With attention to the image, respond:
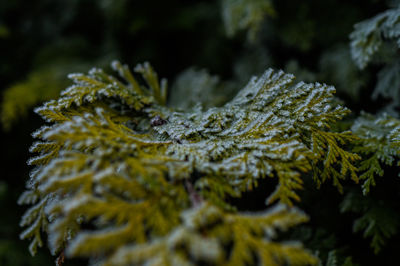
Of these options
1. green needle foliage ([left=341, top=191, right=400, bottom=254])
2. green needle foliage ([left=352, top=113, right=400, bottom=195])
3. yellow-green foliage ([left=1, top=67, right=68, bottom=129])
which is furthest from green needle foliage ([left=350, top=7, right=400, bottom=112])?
yellow-green foliage ([left=1, top=67, right=68, bottom=129])

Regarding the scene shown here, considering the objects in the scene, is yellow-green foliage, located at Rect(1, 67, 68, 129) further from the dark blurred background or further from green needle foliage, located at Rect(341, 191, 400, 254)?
green needle foliage, located at Rect(341, 191, 400, 254)

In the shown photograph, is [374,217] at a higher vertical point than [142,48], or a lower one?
lower

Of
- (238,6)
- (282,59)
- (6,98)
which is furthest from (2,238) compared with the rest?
(282,59)

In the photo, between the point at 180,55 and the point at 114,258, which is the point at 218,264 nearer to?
the point at 114,258

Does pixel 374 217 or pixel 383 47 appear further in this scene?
pixel 383 47

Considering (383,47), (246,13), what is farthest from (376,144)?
A: (246,13)

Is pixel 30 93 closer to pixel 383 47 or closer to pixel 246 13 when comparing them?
pixel 246 13

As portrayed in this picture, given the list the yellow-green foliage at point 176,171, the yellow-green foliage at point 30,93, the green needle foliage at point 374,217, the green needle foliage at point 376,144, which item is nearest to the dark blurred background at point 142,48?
the yellow-green foliage at point 30,93
